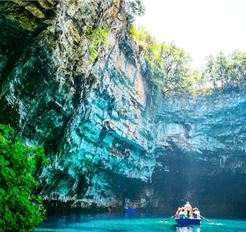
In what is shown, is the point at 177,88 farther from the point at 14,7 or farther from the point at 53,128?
the point at 14,7

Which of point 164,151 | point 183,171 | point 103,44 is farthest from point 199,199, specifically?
point 103,44

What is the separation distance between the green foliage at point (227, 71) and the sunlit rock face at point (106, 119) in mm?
1460

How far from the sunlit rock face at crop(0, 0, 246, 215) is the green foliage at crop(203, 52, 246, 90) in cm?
146

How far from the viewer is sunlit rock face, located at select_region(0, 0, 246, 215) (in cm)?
1527

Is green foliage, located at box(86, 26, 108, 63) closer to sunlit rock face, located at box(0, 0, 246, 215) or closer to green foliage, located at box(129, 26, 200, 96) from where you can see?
sunlit rock face, located at box(0, 0, 246, 215)

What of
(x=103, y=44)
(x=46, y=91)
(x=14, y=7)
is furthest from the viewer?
(x=103, y=44)

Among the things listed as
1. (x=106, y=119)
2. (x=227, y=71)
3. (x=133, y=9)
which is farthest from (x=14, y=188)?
(x=227, y=71)

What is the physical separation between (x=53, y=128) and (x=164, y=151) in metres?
18.7

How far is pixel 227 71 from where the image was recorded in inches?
1367

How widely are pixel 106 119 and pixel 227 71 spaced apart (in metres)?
17.0

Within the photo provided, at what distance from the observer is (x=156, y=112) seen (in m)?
33.0

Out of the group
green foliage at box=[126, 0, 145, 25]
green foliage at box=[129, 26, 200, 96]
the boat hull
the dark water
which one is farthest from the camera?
green foliage at box=[129, 26, 200, 96]

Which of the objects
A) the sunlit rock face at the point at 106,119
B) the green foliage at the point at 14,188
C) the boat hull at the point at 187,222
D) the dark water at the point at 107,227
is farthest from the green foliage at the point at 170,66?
the green foliage at the point at 14,188

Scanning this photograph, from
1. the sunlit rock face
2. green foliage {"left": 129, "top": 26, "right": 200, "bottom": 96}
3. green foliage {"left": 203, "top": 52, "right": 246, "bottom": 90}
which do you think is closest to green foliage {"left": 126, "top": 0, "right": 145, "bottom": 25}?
the sunlit rock face
